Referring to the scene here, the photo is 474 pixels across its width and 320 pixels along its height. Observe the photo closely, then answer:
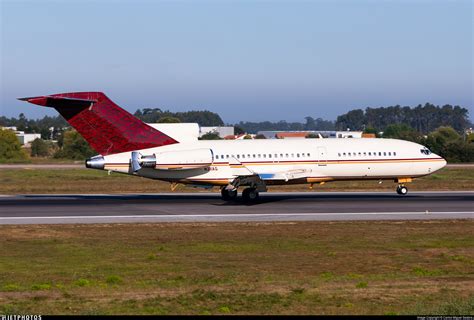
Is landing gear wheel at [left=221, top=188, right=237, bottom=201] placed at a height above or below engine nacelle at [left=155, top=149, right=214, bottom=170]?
below

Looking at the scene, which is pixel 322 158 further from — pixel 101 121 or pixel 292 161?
pixel 101 121

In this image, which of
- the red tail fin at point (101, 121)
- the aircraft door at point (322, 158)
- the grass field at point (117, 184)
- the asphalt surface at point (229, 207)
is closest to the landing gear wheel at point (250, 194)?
the asphalt surface at point (229, 207)

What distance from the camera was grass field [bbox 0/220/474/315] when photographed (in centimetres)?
1617

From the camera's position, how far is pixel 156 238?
26.5 meters

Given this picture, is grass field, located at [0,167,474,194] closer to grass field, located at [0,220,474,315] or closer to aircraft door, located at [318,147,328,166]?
→ aircraft door, located at [318,147,328,166]

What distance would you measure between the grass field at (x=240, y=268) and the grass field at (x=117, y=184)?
17829 millimetres

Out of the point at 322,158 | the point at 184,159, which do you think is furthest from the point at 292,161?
the point at 184,159

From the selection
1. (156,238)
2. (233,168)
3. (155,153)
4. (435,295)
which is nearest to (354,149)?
(233,168)

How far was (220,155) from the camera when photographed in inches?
1501

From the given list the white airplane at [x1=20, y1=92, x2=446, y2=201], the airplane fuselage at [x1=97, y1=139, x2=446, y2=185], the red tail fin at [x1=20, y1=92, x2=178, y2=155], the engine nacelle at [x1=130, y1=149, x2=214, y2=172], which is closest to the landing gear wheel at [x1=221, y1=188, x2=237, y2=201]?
the white airplane at [x1=20, y1=92, x2=446, y2=201]

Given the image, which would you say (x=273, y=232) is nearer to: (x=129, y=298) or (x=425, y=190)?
(x=129, y=298)

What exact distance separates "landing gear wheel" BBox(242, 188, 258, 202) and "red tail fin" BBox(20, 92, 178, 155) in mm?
5834

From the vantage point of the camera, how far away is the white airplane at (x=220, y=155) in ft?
121

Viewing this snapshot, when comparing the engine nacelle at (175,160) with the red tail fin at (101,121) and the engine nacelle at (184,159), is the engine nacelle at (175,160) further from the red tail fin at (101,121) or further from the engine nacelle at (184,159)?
the red tail fin at (101,121)
